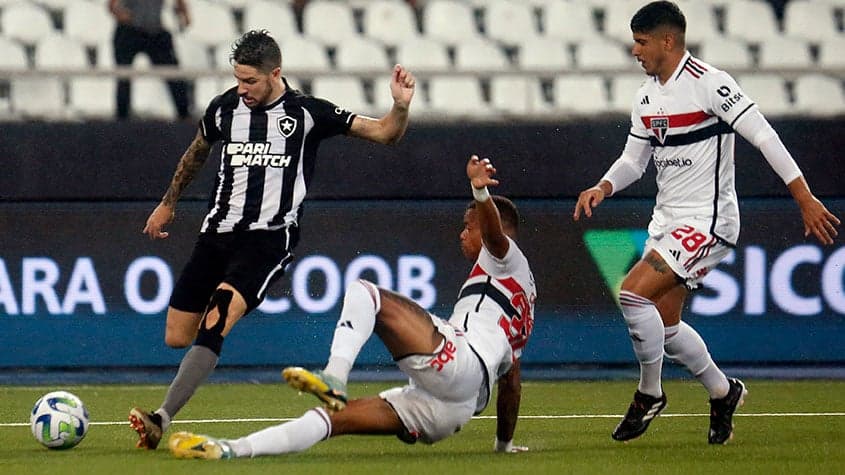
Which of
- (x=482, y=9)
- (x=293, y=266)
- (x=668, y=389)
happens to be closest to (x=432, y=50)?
(x=482, y=9)

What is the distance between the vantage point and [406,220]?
11070 mm

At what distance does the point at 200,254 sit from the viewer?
7.48m

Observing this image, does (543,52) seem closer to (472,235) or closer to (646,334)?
(646,334)

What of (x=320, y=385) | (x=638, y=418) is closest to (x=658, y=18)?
(x=638, y=418)

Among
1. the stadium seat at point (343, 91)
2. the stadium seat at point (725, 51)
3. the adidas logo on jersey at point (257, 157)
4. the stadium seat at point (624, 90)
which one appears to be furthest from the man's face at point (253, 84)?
the stadium seat at point (725, 51)

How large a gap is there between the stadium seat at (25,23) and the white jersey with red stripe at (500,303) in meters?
7.27

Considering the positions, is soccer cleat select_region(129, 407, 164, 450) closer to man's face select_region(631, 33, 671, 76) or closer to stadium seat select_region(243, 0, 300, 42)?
man's face select_region(631, 33, 671, 76)

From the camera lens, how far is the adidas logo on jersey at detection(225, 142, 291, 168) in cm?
746

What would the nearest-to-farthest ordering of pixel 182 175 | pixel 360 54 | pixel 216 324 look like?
pixel 216 324 < pixel 182 175 < pixel 360 54

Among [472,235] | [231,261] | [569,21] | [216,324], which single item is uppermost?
[569,21]

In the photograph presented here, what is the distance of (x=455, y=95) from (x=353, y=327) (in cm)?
518

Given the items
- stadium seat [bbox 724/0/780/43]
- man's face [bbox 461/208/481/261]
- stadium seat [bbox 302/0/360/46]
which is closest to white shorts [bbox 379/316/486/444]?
man's face [bbox 461/208/481/261]

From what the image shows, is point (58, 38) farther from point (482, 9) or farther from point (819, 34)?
point (819, 34)

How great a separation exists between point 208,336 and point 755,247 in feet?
17.1
